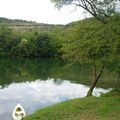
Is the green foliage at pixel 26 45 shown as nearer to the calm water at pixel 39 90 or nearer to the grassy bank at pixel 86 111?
the calm water at pixel 39 90

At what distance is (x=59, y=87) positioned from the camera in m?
38.8

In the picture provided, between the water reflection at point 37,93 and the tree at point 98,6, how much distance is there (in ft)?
30.6

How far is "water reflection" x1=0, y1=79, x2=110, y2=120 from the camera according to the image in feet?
87.8

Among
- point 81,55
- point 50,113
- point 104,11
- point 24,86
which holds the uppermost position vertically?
point 104,11

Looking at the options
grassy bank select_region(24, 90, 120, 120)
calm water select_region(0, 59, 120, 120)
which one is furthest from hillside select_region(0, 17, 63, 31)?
grassy bank select_region(24, 90, 120, 120)

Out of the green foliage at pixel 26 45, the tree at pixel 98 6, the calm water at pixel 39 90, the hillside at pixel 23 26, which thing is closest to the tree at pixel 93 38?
the tree at pixel 98 6

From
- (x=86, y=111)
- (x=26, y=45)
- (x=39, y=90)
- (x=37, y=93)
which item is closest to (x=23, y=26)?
(x=26, y=45)

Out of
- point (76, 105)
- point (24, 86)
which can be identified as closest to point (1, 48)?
point (24, 86)

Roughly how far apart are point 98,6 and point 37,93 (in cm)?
1844

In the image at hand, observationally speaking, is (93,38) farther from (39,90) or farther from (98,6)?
(39,90)

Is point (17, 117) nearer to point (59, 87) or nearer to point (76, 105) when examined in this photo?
point (76, 105)

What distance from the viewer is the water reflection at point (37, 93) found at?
87.8 feet

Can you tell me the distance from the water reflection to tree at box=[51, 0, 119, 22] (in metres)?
9.33

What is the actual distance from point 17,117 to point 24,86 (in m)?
19.1
